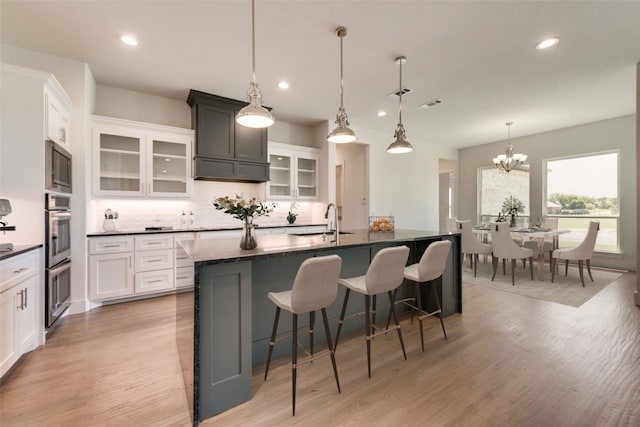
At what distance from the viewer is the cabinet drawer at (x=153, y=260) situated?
3549 mm

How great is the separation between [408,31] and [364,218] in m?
3.87

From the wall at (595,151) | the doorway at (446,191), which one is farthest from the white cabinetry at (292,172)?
the doorway at (446,191)

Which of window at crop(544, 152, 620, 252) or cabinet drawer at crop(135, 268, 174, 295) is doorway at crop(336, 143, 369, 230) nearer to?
cabinet drawer at crop(135, 268, 174, 295)

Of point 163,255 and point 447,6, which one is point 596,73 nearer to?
point 447,6

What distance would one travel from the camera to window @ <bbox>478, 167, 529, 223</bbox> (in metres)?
6.63

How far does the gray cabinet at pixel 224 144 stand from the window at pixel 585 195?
6325mm

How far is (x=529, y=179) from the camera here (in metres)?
6.45

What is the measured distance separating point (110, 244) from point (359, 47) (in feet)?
12.1

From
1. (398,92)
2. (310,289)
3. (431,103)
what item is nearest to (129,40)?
(310,289)

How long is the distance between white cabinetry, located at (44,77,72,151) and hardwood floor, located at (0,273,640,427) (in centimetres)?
194

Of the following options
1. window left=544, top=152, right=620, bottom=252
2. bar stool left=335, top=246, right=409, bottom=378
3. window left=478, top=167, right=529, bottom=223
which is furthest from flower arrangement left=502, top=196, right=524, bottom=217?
bar stool left=335, top=246, right=409, bottom=378

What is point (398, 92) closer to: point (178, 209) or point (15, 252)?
point (178, 209)

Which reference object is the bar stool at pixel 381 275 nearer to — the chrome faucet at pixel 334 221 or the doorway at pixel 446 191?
the chrome faucet at pixel 334 221

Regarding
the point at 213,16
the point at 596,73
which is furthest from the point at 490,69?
the point at 213,16
